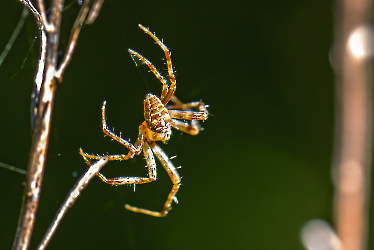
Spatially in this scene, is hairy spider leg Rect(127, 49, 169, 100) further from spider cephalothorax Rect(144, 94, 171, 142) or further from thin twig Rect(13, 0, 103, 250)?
thin twig Rect(13, 0, 103, 250)

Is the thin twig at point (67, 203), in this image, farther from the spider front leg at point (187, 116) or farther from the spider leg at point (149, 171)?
the spider front leg at point (187, 116)

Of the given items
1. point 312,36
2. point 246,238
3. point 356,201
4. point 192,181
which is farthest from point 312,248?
point 312,36

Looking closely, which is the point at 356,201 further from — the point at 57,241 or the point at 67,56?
the point at 57,241

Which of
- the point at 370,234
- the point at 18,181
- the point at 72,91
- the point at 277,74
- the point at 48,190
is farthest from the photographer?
the point at 277,74

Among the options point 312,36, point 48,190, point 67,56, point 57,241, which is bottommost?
point 57,241

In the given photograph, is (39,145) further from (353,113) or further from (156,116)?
(353,113)

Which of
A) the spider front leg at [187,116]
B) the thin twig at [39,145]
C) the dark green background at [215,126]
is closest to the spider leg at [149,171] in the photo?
the spider front leg at [187,116]

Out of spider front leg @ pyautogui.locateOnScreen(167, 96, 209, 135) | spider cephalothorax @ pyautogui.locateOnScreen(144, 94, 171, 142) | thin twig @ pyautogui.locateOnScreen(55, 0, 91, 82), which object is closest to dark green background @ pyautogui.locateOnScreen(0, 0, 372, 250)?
spider front leg @ pyautogui.locateOnScreen(167, 96, 209, 135)
